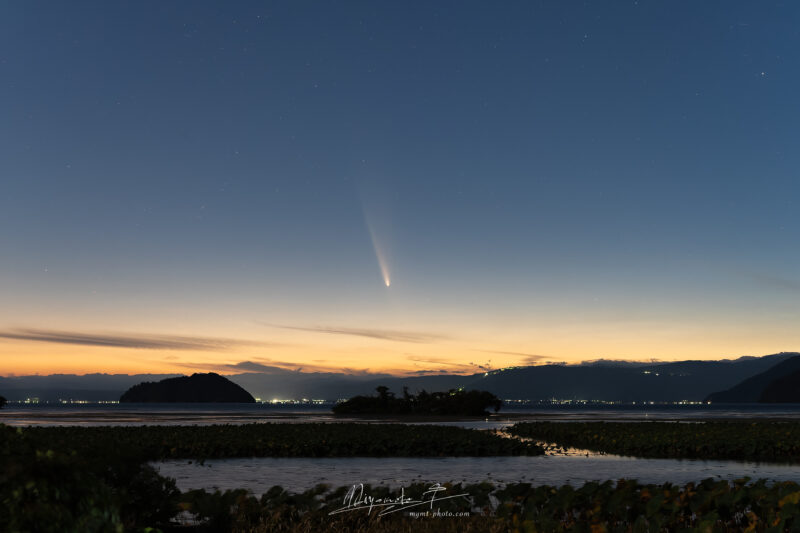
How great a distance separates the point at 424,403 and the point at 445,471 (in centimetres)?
10464

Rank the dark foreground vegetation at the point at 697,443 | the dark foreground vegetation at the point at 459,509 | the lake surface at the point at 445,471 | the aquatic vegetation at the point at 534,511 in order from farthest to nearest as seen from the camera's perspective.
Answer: the dark foreground vegetation at the point at 697,443 < the lake surface at the point at 445,471 < the aquatic vegetation at the point at 534,511 < the dark foreground vegetation at the point at 459,509

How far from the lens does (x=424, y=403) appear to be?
5340 inches

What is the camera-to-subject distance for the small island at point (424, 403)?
5069 inches

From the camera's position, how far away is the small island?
12875cm

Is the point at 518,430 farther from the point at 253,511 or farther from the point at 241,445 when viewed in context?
the point at 253,511

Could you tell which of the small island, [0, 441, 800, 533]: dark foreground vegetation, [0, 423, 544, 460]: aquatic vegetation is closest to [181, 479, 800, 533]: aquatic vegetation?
[0, 441, 800, 533]: dark foreground vegetation

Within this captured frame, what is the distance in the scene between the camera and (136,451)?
1055 cm

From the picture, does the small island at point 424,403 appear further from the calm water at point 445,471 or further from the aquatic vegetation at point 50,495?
the aquatic vegetation at point 50,495

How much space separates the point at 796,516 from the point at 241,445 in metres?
32.8

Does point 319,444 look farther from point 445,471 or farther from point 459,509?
point 459,509

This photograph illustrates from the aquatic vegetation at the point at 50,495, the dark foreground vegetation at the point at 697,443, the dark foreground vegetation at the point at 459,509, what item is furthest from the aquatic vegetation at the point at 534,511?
the dark foreground vegetation at the point at 697,443

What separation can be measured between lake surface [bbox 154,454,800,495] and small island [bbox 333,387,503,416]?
8978 centimetres

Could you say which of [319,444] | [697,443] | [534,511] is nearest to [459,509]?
[534,511]

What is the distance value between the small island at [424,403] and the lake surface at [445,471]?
89.8 meters
